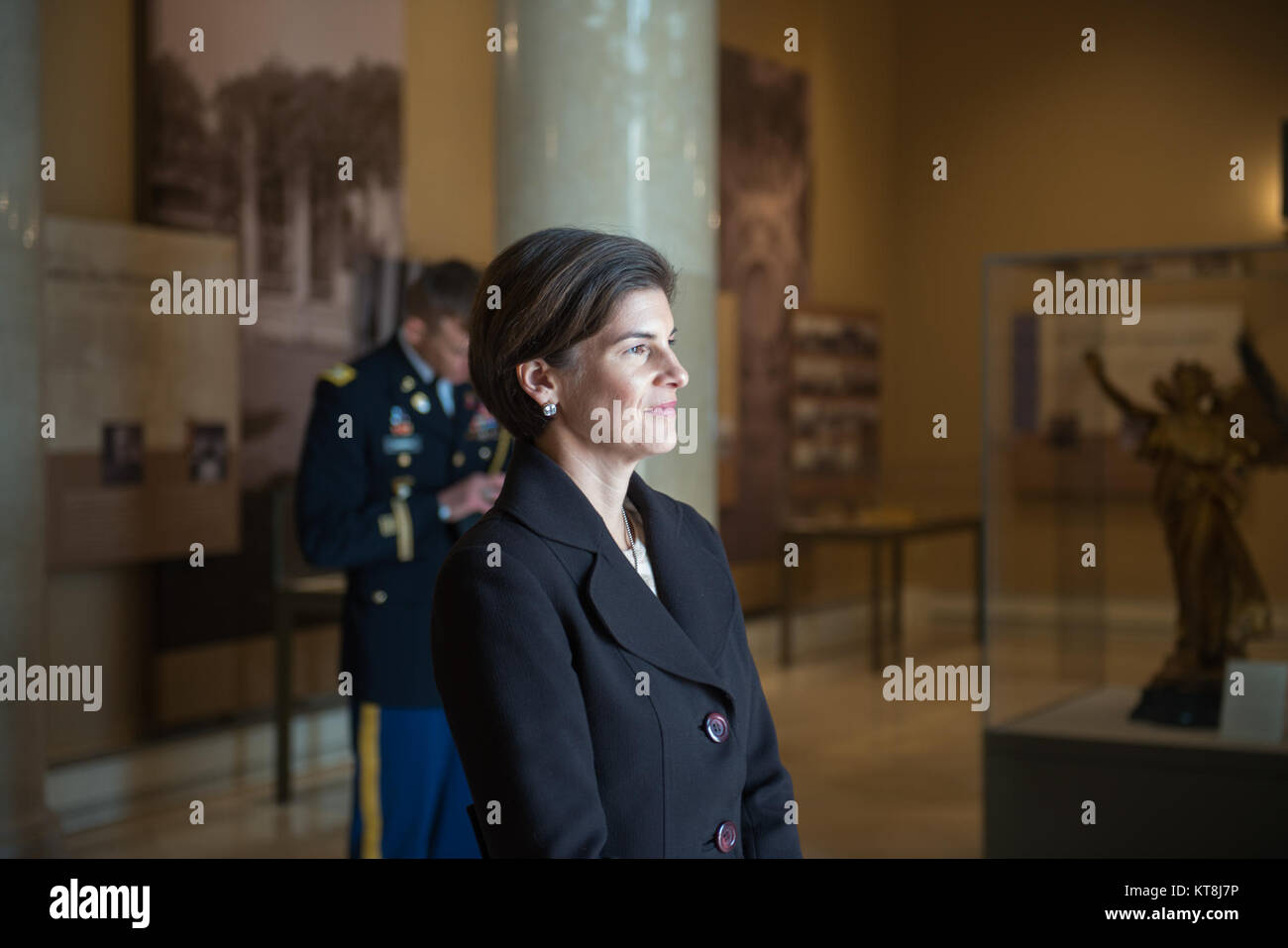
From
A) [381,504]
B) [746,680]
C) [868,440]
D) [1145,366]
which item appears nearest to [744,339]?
[868,440]

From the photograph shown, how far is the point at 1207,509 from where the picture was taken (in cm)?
474

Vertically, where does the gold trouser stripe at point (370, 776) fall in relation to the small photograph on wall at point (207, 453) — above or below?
below

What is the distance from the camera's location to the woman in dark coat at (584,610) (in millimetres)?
1655

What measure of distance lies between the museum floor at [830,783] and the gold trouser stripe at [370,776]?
172 cm

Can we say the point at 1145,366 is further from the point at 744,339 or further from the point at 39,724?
the point at 744,339

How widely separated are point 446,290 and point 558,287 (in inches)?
87.9

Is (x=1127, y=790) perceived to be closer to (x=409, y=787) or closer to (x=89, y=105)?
(x=409, y=787)

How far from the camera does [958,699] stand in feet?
31.1

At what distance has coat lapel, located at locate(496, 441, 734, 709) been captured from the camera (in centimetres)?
176

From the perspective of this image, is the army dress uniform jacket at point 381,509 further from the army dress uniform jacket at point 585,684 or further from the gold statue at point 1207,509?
the gold statue at point 1207,509

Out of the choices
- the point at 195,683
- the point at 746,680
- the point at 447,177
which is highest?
the point at 447,177

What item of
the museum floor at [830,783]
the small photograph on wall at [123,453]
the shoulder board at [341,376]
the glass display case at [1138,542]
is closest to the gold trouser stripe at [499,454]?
the shoulder board at [341,376]
